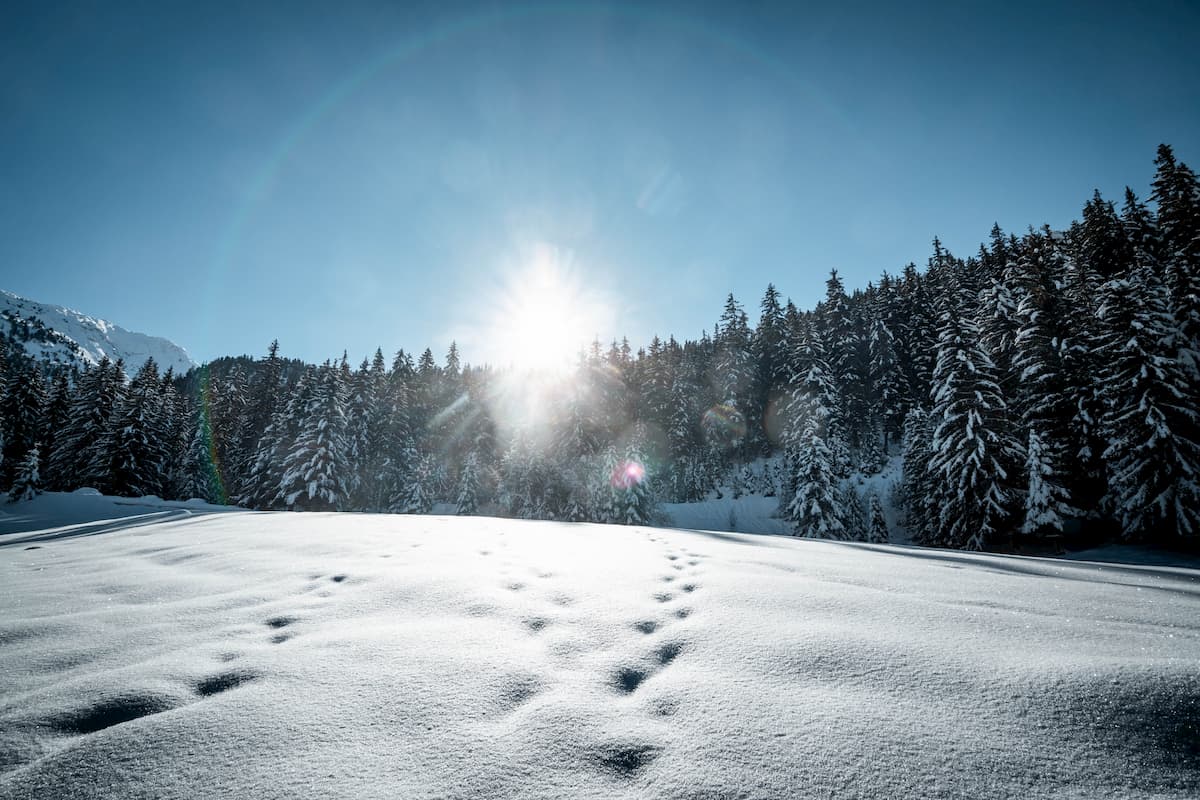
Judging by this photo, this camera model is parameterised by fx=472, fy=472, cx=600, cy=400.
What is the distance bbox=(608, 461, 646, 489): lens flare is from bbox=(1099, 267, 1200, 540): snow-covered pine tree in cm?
2118

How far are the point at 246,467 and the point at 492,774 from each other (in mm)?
50294

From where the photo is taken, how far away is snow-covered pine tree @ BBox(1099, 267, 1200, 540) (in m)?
16.9

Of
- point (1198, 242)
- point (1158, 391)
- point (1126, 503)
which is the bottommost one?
point (1126, 503)

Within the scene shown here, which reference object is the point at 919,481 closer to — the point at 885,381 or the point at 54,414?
the point at 885,381

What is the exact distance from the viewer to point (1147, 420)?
17094 millimetres

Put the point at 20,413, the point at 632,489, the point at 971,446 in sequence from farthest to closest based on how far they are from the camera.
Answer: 1. the point at 20,413
2. the point at 632,489
3. the point at 971,446

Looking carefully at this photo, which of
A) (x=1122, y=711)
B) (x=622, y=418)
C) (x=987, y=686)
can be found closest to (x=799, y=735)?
(x=987, y=686)

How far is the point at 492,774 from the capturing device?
3.85 ft

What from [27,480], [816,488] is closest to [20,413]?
[27,480]

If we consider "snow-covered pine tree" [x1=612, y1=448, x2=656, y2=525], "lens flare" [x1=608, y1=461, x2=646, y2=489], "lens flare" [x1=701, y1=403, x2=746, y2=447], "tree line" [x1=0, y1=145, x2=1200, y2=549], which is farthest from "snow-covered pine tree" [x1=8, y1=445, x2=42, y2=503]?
"lens flare" [x1=701, y1=403, x2=746, y2=447]

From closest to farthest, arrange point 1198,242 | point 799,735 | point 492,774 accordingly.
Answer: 1. point 492,774
2. point 799,735
3. point 1198,242

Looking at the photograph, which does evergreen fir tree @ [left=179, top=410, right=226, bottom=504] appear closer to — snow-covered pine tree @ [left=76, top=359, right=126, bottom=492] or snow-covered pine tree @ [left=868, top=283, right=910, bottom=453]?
snow-covered pine tree @ [left=76, top=359, right=126, bottom=492]

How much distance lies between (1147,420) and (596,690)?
25127 millimetres

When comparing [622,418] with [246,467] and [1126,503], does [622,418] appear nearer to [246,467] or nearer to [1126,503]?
[1126,503]
